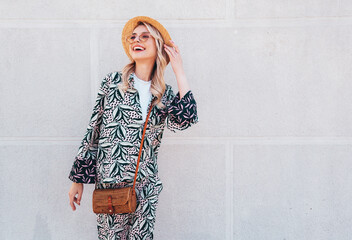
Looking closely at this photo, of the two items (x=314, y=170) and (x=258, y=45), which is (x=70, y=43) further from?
(x=314, y=170)

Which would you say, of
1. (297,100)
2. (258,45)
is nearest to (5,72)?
(258,45)

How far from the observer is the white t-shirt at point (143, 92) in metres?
2.01

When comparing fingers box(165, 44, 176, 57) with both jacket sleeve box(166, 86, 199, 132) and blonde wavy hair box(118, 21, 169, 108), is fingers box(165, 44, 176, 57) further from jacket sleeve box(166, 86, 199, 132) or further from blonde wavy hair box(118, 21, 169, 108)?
jacket sleeve box(166, 86, 199, 132)

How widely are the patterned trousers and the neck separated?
0.73m

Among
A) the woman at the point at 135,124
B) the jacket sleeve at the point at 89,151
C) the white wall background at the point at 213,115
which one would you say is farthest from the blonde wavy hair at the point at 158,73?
the white wall background at the point at 213,115

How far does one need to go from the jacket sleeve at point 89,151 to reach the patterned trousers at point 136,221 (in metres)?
0.29

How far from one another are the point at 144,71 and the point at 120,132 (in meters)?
0.48

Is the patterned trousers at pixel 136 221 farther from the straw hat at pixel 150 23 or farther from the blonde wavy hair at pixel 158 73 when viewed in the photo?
the straw hat at pixel 150 23

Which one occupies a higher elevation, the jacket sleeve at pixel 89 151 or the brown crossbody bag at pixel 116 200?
the jacket sleeve at pixel 89 151

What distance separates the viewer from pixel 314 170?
2715mm

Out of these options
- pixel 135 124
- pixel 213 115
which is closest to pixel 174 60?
pixel 135 124

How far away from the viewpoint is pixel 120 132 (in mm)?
1928

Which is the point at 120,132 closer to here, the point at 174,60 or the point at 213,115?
the point at 174,60

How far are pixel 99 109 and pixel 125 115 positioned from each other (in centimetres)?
22
